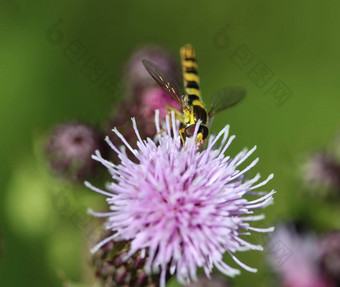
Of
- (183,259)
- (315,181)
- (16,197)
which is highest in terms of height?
(16,197)

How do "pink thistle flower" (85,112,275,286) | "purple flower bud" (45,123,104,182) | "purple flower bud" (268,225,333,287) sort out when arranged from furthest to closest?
"purple flower bud" (268,225,333,287) → "purple flower bud" (45,123,104,182) → "pink thistle flower" (85,112,275,286)

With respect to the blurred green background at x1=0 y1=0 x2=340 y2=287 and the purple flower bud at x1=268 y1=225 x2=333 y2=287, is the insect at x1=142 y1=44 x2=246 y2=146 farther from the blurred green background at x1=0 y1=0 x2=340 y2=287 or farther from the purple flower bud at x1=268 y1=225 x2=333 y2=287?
the purple flower bud at x1=268 y1=225 x2=333 y2=287

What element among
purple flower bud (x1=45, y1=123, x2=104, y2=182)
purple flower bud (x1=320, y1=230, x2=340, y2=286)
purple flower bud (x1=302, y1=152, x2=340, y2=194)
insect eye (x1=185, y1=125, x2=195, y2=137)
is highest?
purple flower bud (x1=45, y1=123, x2=104, y2=182)

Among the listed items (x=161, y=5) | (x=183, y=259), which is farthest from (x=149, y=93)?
(x=161, y=5)

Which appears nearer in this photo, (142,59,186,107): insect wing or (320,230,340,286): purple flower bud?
(142,59,186,107): insect wing

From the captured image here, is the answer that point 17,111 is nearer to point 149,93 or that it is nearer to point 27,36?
point 27,36

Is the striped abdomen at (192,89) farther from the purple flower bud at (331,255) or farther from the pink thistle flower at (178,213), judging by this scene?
the purple flower bud at (331,255)

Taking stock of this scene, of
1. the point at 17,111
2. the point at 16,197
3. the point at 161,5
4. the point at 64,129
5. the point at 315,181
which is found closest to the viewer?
the point at 64,129

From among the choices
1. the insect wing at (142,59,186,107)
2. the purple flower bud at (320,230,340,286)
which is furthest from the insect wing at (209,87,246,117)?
the purple flower bud at (320,230,340,286)
